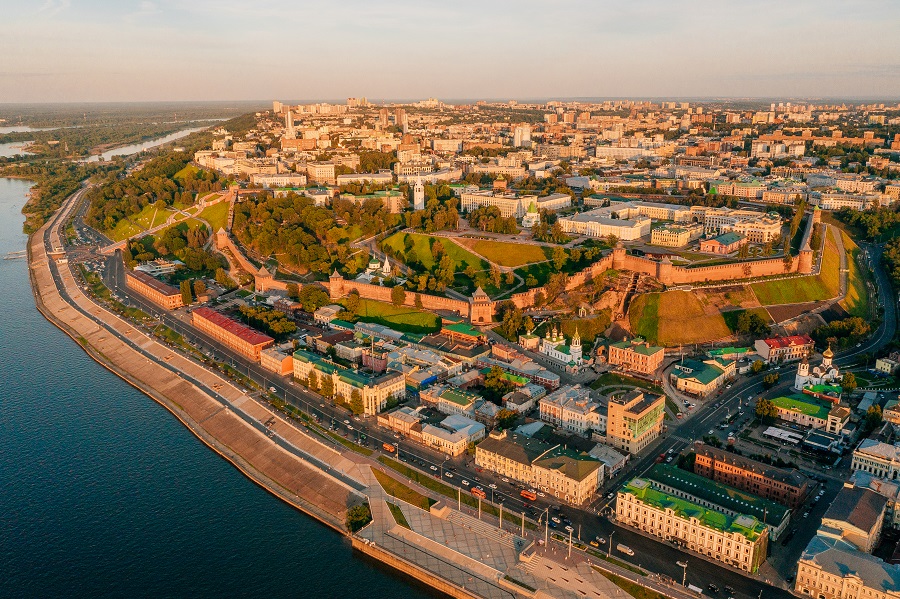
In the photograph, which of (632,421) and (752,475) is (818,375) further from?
(632,421)

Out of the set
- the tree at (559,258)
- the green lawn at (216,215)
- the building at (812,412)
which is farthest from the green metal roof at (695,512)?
the green lawn at (216,215)

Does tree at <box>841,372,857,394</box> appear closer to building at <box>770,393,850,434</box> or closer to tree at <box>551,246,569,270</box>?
building at <box>770,393,850,434</box>

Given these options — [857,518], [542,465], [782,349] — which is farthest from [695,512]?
[782,349]

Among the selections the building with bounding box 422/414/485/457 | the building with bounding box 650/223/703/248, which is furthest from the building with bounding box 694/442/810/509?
the building with bounding box 650/223/703/248

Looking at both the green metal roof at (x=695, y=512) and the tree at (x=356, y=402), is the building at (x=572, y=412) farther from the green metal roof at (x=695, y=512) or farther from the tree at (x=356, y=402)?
the tree at (x=356, y=402)

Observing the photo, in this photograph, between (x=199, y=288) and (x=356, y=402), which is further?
(x=199, y=288)

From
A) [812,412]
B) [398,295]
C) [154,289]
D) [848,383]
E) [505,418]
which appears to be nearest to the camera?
[505,418]
